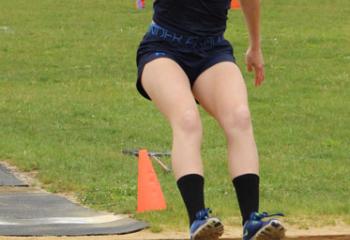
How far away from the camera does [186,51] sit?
597 centimetres

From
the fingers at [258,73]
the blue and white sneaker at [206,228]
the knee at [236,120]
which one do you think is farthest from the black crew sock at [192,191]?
the fingers at [258,73]

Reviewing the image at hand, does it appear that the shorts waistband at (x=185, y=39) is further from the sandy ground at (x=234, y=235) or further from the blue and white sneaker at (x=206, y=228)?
the sandy ground at (x=234, y=235)

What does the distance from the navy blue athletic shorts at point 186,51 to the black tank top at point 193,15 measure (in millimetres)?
34

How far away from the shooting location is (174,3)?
597cm

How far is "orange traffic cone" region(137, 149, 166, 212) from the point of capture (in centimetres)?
817

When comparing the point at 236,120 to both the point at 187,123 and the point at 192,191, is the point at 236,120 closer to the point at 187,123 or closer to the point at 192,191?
the point at 187,123

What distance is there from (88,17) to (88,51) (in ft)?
19.2

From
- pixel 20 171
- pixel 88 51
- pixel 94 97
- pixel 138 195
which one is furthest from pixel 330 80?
pixel 138 195

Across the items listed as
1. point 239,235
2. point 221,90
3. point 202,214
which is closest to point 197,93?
point 221,90

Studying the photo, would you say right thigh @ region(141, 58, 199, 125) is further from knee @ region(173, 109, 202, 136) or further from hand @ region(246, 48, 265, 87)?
hand @ region(246, 48, 265, 87)

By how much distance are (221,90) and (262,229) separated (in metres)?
0.80

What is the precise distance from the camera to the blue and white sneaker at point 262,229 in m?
5.50

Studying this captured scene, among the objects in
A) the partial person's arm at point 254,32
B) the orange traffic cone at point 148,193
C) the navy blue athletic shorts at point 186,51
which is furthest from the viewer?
the orange traffic cone at point 148,193

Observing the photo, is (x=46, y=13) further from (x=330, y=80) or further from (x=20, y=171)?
(x=20, y=171)
